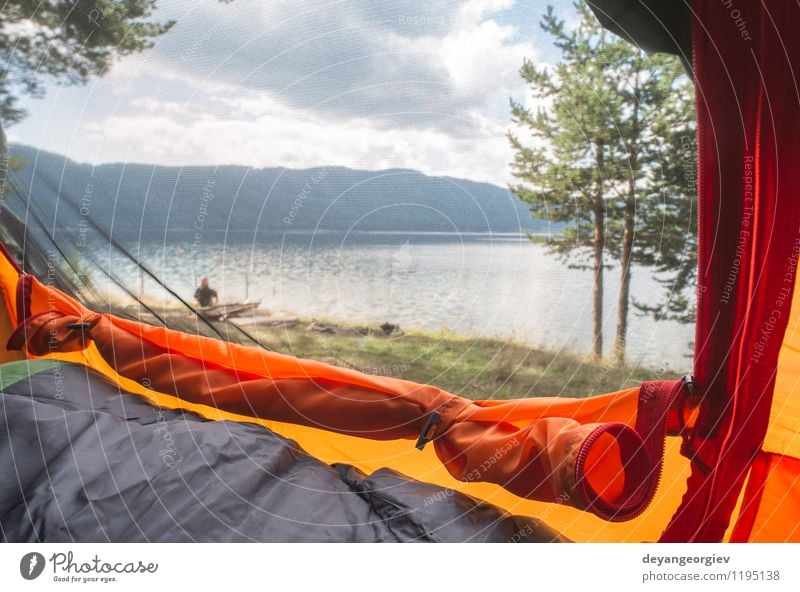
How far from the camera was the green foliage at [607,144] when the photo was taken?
2.17 feet

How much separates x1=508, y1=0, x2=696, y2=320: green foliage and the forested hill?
62 millimetres

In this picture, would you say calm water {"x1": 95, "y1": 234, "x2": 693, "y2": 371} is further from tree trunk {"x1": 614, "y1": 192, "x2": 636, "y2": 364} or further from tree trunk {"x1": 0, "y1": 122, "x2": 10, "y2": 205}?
tree trunk {"x1": 0, "y1": 122, "x2": 10, "y2": 205}

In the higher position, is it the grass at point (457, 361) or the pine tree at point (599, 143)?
the pine tree at point (599, 143)

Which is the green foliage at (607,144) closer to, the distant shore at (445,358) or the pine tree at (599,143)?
the pine tree at (599,143)

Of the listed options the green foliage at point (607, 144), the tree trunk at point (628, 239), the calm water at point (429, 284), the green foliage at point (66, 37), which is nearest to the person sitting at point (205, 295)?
the calm water at point (429, 284)

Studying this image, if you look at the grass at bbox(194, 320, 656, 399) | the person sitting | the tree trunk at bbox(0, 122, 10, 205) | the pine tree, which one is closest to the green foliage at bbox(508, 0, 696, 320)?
the pine tree

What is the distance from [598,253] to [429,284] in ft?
0.84

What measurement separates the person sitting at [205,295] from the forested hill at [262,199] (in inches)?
3.6

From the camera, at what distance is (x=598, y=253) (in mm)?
722

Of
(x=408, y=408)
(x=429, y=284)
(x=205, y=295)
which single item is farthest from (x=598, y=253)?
(x=205, y=295)

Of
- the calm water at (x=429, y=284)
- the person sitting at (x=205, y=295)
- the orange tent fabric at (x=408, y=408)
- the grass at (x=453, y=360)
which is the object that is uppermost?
the calm water at (x=429, y=284)
